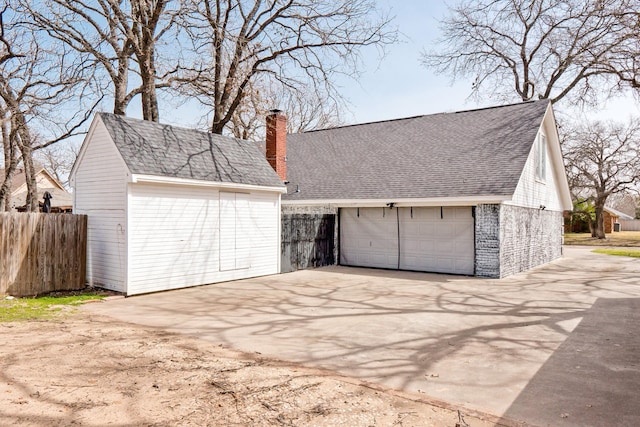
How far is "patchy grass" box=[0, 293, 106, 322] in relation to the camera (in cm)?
744

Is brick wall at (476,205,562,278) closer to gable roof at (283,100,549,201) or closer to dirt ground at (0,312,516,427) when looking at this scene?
gable roof at (283,100,549,201)

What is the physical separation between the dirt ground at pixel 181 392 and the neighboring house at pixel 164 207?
13.8 ft

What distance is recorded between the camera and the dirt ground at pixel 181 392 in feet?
12.0

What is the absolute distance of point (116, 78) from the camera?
1680cm

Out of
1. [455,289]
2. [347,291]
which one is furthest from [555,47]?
[347,291]

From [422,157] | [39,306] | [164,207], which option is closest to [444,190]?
[422,157]

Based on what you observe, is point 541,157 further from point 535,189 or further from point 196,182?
point 196,182

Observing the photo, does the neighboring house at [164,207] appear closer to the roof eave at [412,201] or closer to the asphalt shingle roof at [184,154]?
the asphalt shingle roof at [184,154]

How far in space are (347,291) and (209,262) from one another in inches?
155

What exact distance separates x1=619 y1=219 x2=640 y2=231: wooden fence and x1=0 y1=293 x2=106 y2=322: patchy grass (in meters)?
71.1

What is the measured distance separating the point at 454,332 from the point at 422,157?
10164mm

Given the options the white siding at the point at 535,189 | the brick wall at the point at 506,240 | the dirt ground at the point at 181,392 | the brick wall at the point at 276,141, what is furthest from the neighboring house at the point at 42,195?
the white siding at the point at 535,189

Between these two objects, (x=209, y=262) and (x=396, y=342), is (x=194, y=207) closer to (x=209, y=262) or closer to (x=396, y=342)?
(x=209, y=262)

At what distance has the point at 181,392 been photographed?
4223 millimetres
